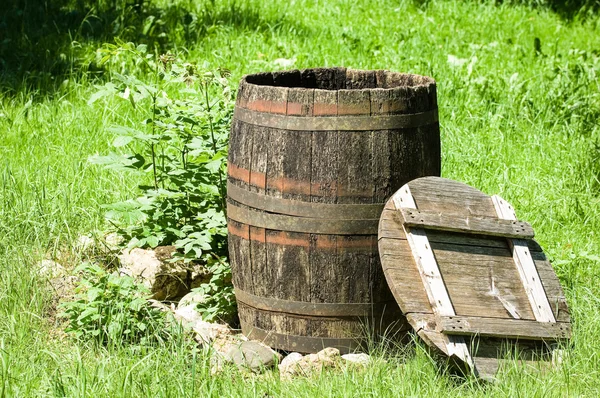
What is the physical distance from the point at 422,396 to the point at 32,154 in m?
3.15

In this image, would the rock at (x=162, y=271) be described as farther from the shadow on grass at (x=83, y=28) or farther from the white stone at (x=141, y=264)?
the shadow on grass at (x=83, y=28)

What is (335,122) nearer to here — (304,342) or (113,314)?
(304,342)

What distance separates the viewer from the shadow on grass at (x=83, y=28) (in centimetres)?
670

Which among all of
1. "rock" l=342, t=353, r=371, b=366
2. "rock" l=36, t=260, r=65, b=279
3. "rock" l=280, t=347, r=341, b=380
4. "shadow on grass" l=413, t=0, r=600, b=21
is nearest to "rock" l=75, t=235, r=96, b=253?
"rock" l=36, t=260, r=65, b=279

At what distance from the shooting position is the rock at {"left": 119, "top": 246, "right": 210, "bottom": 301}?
4.26m

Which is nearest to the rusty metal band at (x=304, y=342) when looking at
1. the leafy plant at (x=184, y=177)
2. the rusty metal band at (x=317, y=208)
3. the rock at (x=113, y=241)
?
the leafy plant at (x=184, y=177)

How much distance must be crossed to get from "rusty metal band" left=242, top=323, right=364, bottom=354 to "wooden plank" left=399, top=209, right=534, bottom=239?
0.58 m

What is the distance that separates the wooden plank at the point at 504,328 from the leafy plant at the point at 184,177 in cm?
120

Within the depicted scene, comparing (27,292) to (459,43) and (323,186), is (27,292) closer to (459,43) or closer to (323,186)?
(323,186)

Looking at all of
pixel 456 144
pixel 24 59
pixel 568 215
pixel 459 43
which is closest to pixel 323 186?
pixel 568 215

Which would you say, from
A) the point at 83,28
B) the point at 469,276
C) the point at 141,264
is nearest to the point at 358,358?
the point at 469,276

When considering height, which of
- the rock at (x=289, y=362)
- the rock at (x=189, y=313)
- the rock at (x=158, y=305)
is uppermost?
the rock at (x=158, y=305)

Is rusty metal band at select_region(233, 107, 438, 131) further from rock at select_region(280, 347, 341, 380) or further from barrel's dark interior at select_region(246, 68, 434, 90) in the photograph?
rock at select_region(280, 347, 341, 380)

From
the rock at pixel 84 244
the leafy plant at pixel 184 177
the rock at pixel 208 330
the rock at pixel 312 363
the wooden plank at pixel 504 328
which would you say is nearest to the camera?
the wooden plank at pixel 504 328
